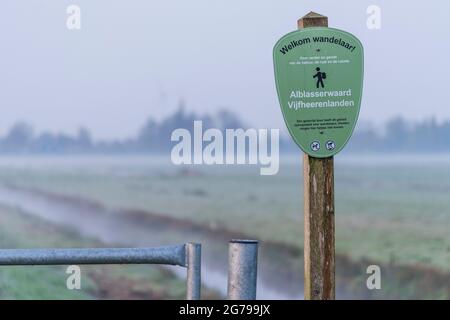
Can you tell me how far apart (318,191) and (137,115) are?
1.59 meters

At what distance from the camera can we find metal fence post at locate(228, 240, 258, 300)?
2586 mm

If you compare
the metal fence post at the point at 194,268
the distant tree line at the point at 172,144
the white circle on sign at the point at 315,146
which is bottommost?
the metal fence post at the point at 194,268

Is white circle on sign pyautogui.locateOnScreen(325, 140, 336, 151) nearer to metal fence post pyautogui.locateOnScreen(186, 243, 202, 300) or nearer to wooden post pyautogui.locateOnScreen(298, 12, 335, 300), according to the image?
wooden post pyautogui.locateOnScreen(298, 12, 335, 300)

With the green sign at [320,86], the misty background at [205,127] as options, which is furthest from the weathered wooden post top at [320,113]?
the misty background at [205,127]

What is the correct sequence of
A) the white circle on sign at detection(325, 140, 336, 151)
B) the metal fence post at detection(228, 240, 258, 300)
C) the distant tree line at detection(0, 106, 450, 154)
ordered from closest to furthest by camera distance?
1. the metal fence post at detection(228, 240, 258, 300)
2. the white circle on sign at detection(325, 140, 336, 151)
3. the distant tree line at detection(0, 106, 450, 154)

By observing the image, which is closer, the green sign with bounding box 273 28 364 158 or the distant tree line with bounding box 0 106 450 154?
the green sign with bounding box 273 28 364 158

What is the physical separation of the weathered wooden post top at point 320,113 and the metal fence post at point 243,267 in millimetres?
881

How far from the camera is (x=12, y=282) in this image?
4.95 meters

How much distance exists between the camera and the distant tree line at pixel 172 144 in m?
4.75

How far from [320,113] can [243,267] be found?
3.30 ft

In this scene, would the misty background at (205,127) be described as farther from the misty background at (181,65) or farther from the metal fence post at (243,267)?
the metal fence post at (243,267)

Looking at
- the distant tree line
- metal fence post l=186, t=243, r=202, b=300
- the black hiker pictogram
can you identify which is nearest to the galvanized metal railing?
metal fence post l=186, t=243, r=202, b=300
